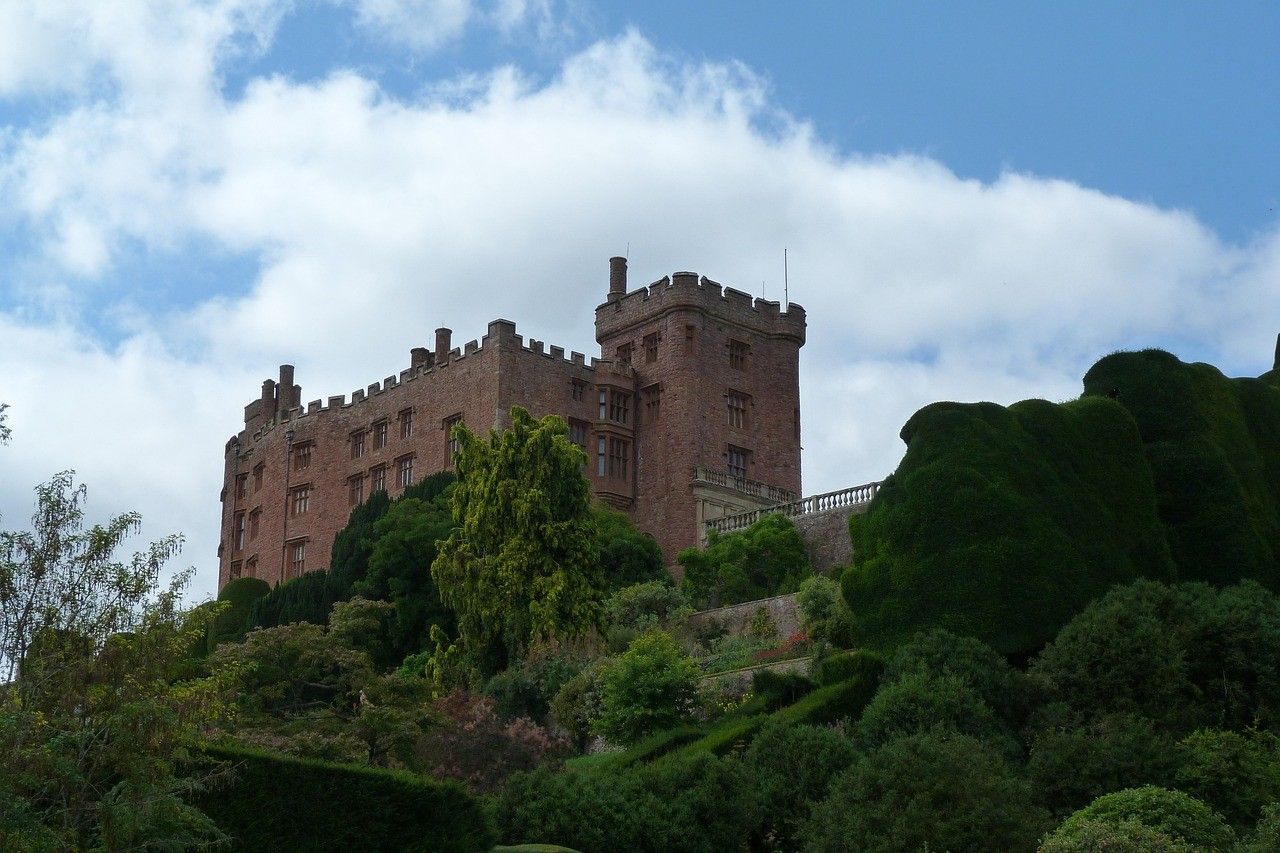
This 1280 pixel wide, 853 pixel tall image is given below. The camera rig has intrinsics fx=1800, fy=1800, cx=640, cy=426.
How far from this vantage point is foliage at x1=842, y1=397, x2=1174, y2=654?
3002 cm

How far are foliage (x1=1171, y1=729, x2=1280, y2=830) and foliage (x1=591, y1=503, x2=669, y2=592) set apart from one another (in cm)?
2193

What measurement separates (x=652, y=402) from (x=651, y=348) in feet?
5.73

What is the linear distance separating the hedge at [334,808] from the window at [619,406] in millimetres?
33083

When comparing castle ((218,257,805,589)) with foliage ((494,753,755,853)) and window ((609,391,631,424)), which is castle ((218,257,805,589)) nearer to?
window ((609,391,631,424))

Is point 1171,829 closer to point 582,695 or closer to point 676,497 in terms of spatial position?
point 582,695

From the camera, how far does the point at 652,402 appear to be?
53844mm

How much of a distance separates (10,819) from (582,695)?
17.4 meters

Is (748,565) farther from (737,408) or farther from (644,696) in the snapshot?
(644,696)

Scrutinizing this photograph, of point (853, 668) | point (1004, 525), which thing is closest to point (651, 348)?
point (1004, 525)

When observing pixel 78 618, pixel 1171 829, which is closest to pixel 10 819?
pixel 78 618

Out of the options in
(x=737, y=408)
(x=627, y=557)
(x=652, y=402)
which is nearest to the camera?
(x=627, y=557)

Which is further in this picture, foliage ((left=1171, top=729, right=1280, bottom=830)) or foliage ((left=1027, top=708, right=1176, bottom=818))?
foliage ((left=1171, top=729, right=1280, bottom=830))

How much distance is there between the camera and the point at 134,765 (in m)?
16.5

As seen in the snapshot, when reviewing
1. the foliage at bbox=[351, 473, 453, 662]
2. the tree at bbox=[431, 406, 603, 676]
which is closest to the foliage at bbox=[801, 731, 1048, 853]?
the tree at bbox=[431, 406, 603, 676]
